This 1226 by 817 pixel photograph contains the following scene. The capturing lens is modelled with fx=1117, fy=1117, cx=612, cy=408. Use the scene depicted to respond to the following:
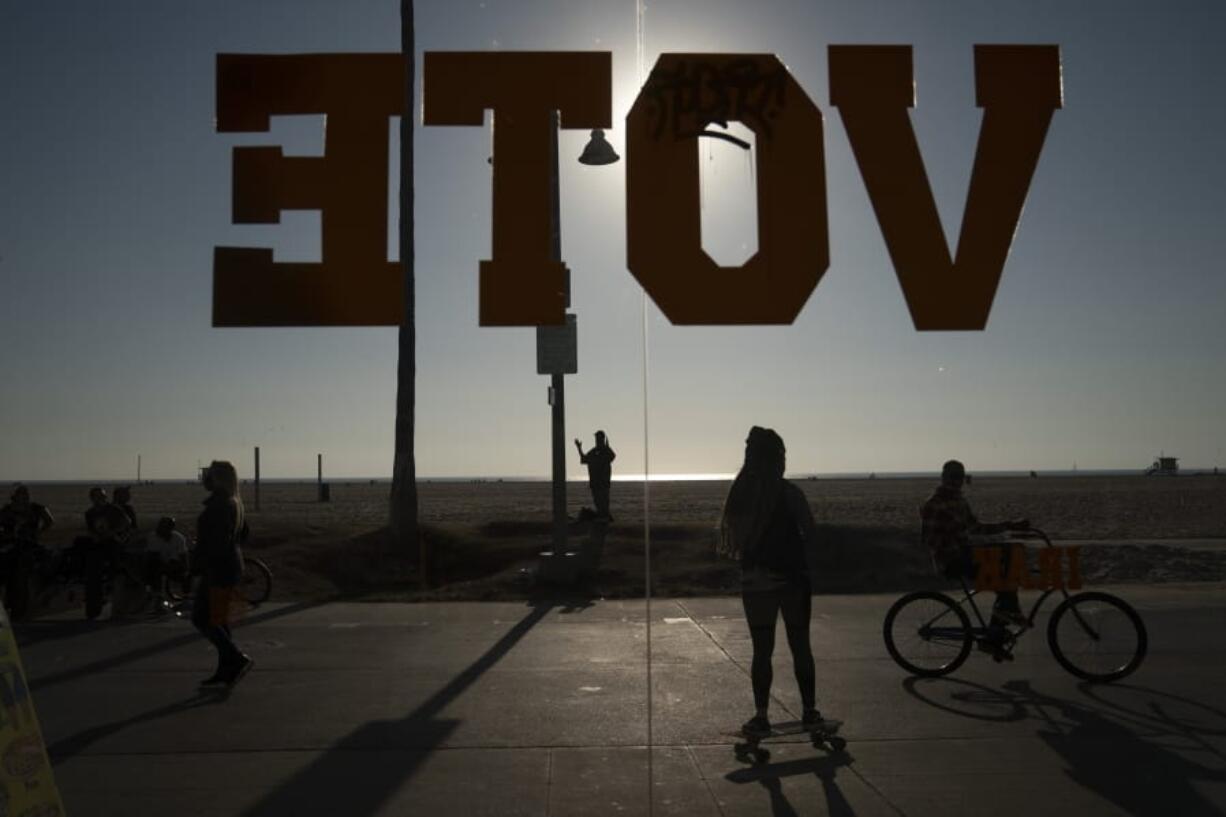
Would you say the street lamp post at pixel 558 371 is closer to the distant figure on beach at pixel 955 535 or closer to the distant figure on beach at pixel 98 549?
the distant figure on beach at pixel 98 549

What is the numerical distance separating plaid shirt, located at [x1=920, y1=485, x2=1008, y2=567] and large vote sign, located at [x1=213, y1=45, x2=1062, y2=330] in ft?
10.9

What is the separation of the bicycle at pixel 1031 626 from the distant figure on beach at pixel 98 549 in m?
9.32

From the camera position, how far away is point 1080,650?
31.0 feet

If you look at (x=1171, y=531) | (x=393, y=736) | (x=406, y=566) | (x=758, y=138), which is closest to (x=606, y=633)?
(x=393, y=736)

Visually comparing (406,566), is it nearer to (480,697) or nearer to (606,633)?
(606,633)

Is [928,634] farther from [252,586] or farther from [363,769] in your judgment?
[252,586]

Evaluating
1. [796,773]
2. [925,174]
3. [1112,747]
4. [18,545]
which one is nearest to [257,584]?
[18,545]

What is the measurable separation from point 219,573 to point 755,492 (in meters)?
4.81

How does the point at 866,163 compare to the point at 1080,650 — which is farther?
the point at 1080,650

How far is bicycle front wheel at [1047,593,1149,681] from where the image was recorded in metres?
9.33

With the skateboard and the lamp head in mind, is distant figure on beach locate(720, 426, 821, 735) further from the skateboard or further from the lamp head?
the lamp head

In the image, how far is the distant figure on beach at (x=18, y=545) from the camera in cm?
1336

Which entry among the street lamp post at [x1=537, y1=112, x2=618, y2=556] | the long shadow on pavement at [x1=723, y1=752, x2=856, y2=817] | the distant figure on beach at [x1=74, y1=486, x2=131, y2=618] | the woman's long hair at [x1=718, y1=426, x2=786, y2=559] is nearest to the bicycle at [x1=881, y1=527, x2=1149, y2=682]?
the long shadow on pavement at [x1=723, y1=752, x2=856, y2=817]

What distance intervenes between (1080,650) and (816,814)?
461 centimetres
